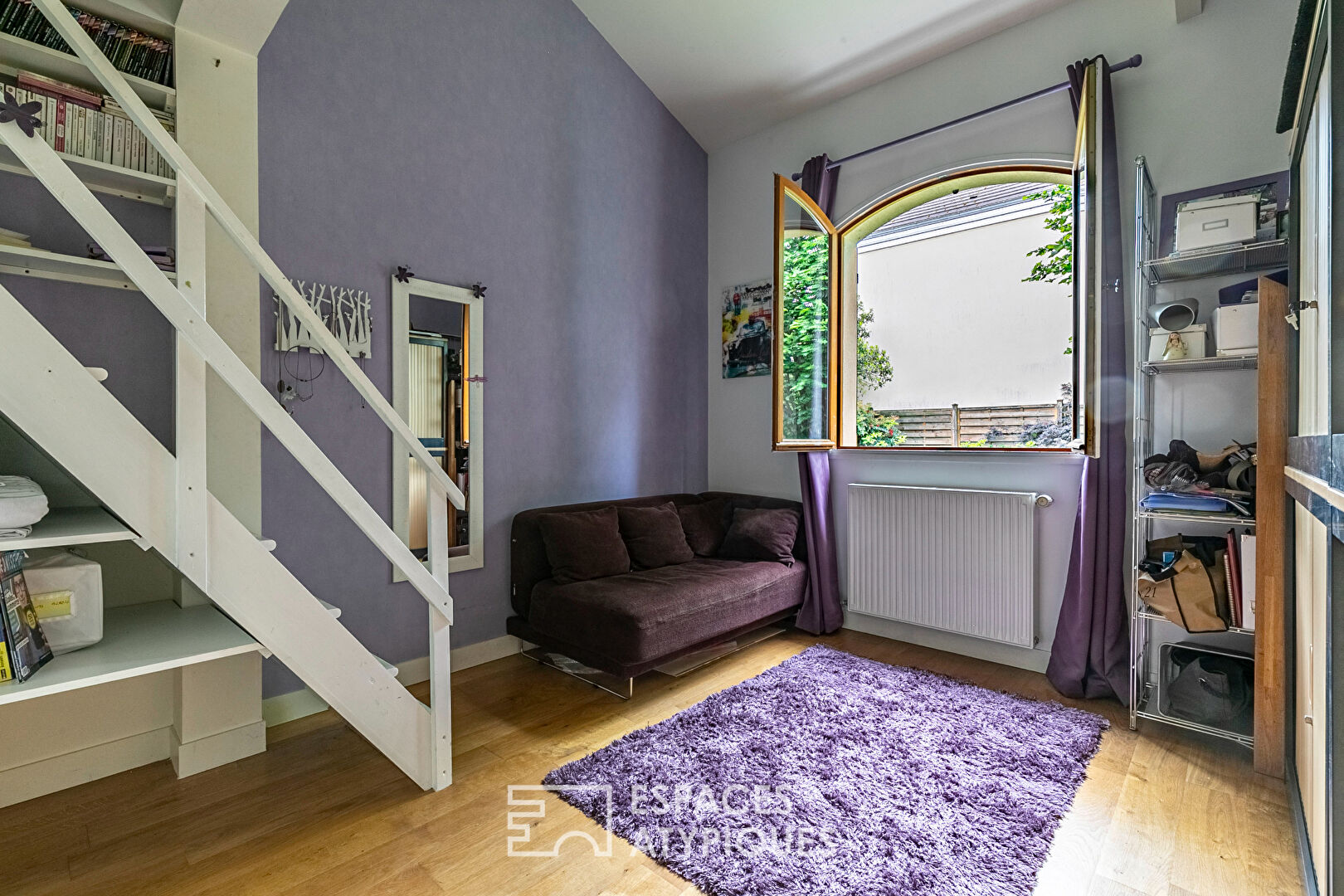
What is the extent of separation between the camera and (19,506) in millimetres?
1472

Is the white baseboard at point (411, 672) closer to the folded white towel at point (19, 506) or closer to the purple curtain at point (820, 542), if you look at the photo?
the folded white towel at point (19, 506)

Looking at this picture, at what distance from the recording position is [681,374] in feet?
14.0

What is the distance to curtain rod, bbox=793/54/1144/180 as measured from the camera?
2736 mm

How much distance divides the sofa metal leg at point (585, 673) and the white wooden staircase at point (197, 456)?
883 mm

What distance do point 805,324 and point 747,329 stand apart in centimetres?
69

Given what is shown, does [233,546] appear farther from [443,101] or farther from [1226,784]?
[1226,784]

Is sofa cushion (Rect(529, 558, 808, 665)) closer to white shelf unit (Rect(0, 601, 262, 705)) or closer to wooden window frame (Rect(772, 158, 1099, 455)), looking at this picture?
wooden window frame (Rect(772, 158, 1099, 455))

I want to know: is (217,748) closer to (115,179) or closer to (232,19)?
(115,179)

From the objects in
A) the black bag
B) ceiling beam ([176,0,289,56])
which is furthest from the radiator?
ceiling beam ([176,0,289,56])

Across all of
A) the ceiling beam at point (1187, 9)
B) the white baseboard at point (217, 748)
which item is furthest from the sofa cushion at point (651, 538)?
the ceiling beam at point (1187, 9)

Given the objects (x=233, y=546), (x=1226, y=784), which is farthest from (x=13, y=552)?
(x=1226, y=784)

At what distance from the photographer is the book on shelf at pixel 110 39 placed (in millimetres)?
1859

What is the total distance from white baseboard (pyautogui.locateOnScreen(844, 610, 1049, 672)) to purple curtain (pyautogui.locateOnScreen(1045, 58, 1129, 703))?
32cm

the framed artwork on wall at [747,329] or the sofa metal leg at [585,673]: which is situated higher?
the framed artwork on wall at [747,329]
